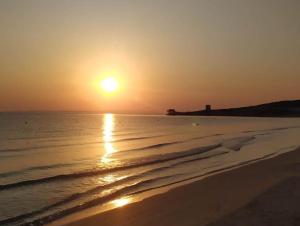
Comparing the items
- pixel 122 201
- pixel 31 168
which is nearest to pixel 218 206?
pixel 122 201

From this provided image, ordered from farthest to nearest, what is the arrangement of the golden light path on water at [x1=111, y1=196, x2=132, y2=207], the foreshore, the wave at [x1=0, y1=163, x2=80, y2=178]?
the wave at [x1=0, y1=163, x2=80, y2=178], the golden light path on water at [x1=111, y1=196, x2=132, y2=207], the foreshore

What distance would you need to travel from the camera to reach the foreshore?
29.9 ft

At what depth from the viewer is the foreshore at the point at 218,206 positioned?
912cm

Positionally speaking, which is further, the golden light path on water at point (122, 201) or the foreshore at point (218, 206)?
the golden light path on water at point (122, 201)

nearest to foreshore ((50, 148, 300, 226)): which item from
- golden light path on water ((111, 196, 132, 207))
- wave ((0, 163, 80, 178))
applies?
golden light path on water ((111, 196, 132, 207))

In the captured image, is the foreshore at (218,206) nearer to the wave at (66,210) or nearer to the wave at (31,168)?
the wave at (66,210)

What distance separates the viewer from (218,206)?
35.6 feet

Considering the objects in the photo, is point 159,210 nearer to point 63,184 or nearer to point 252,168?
point 63,184

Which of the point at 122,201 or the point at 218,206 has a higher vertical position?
the point at 218,206

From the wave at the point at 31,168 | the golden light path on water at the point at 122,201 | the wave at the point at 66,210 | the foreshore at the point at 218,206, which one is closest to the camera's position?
the foreshore at the point at 218,206

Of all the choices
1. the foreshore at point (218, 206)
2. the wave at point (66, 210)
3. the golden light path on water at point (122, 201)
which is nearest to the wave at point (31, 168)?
the wave at point (66, 210)

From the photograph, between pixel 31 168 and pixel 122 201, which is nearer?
pixel 122 201

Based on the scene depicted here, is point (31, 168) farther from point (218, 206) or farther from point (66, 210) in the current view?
point (218, 206)

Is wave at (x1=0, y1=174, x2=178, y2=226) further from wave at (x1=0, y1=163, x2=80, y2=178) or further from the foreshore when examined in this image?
wave at (x1=0, y1=163, x2=80, y2=178)
